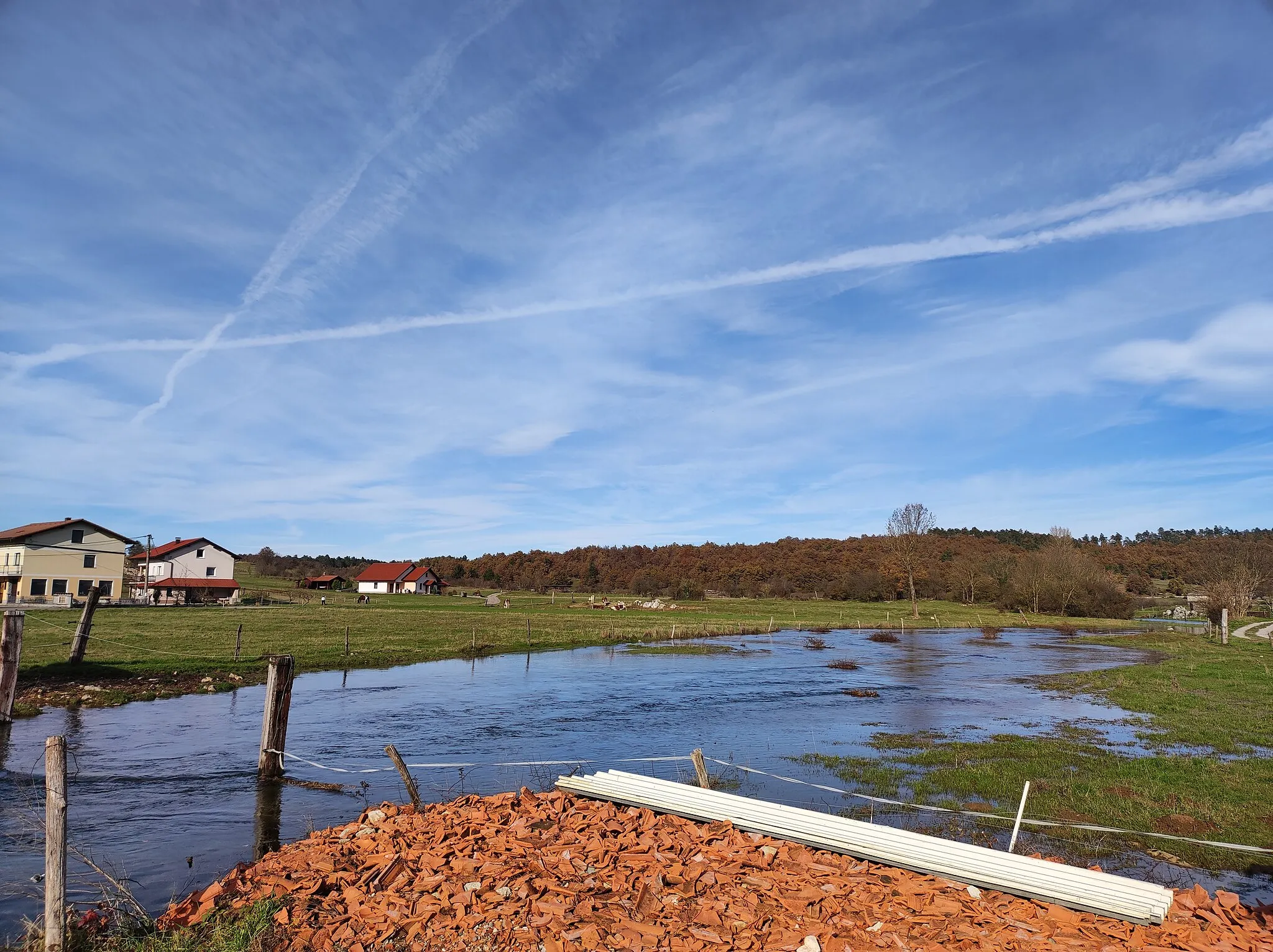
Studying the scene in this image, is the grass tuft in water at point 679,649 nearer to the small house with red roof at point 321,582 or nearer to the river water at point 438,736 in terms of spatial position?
the river water at point 438,736

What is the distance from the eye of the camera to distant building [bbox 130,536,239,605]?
79125 mm

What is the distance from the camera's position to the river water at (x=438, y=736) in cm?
1178

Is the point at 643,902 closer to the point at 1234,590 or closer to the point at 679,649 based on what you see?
the point at 679,649

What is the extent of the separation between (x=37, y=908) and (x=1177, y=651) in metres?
51.9

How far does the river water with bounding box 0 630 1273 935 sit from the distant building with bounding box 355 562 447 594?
8960 cm

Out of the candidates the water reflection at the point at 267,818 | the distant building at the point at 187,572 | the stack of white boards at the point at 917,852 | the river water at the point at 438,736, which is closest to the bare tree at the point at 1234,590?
the river water at the point at 438,736

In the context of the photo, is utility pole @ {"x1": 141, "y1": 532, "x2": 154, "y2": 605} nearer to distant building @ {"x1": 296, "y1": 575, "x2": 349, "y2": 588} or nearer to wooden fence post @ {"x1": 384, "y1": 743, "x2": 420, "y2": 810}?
distant building @ {"x1": 296, "y1": 575, "x2": 349, "y2": 588}

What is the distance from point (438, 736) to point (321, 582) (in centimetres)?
11894

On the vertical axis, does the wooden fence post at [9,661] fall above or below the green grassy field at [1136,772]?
above

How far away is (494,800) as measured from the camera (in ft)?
34.6

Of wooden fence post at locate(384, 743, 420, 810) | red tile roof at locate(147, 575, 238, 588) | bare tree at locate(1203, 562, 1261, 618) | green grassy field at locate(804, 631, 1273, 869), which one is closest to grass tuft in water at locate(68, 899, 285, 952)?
wooden fence post at locate(384, 743, 420, 810)

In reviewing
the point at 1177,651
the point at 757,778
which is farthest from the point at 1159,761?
the point at 1177,651

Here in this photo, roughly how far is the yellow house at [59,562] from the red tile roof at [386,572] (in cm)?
5264

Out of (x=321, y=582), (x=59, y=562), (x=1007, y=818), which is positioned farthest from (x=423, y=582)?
(x=1007, y=818)
